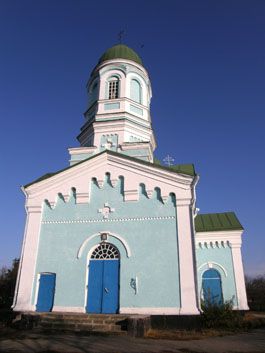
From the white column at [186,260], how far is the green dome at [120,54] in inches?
406

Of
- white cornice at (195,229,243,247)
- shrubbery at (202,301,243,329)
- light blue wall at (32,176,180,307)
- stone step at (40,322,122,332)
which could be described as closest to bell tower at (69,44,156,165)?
light blue wall at (32,176,180,307)

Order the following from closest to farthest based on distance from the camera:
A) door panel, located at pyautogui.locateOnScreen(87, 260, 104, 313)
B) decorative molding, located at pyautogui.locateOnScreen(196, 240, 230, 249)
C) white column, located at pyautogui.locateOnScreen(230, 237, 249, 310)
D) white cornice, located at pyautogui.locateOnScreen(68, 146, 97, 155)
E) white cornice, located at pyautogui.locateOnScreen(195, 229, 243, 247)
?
door panel, located at pyautogui.locateOnScreen(87, 260, 104, 313) < white cornice, located at pyautogui.locateOnScreen(68, 146, 97, 155) < white column, located at pyautogui.locateOnScreen(230, 237, 249, 310) < white cornice, located at pyautogui.locateOnScreen(195, 229, 243, 247) < decorative molding, located at pyautogui.locateOnScreen(196, 240, 230, 249)

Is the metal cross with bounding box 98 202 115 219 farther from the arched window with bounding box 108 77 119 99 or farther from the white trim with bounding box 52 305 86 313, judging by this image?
the arched window with bounding box 108 77 119 99

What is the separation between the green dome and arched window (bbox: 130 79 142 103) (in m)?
1.39

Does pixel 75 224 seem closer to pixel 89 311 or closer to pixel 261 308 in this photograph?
pixel 89 311

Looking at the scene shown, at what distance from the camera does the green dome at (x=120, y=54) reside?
708 inches

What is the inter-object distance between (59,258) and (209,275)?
9.99 m

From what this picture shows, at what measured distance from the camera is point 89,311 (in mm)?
11258

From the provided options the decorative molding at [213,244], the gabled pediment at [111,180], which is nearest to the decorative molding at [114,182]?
the gabled pediment at [111,180]

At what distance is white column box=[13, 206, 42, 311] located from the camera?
11734 mm

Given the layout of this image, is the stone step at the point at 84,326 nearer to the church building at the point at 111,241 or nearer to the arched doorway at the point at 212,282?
the church building at the point at 111,241

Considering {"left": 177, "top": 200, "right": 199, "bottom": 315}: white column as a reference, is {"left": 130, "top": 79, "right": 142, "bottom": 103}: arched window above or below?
above

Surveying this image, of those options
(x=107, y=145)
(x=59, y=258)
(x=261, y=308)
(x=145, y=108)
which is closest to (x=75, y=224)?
(x=59, y=258)

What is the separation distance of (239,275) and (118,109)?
11.7m
